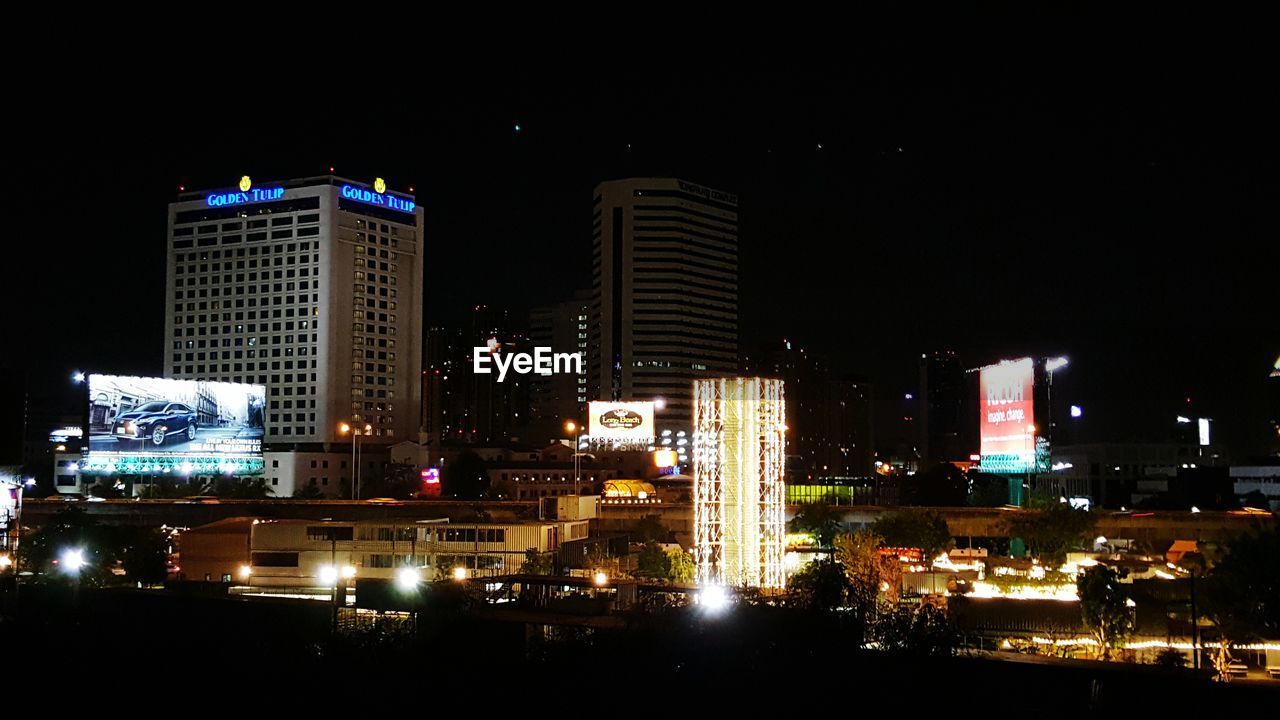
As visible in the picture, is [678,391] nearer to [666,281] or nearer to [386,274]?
[666,281]

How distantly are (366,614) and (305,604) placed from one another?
1214 mm

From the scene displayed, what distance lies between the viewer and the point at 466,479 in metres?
67.7

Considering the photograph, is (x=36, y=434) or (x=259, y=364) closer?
(x=259, y=364)

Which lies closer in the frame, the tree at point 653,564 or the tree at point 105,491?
the tree at point 653,564

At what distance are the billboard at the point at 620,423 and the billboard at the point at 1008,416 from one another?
1881 cm

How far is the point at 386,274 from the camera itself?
285 feet

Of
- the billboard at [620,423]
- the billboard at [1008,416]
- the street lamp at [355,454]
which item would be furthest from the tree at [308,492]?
the billboard at [1008,416]

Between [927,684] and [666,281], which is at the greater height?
[666,281]

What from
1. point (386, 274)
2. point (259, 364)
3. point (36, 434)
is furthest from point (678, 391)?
point (36, 434)

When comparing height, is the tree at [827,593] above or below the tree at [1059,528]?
above

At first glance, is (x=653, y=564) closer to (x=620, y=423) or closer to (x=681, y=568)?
(x=681, y=568)

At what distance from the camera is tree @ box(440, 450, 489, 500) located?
67.4 metres

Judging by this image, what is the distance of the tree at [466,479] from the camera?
67.4 meters

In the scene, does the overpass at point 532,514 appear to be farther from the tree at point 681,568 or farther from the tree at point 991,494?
the tree at point 991,494
